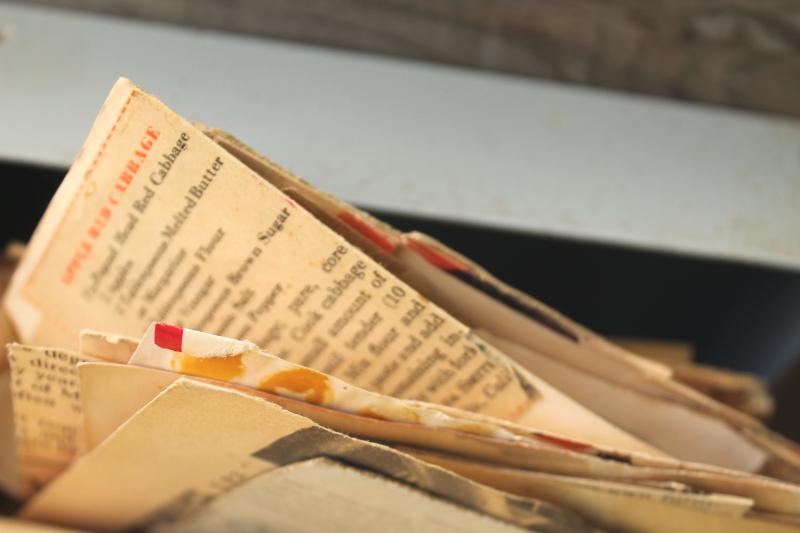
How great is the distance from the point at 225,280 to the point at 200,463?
0.12 metres

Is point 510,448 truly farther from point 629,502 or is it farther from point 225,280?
point 225,280

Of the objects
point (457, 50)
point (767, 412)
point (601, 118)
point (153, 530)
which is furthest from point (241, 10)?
point (767, 412)

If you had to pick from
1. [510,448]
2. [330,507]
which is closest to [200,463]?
[330,507]

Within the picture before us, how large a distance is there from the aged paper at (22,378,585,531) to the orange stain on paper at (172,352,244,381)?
16mm

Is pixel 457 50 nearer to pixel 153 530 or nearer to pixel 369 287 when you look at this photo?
pixel 369 287

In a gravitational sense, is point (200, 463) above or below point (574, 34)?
below

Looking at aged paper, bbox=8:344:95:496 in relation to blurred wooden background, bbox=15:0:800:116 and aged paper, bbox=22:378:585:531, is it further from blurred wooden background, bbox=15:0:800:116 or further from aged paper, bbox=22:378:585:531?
blurred wooden background, bbox=15:0:800:116

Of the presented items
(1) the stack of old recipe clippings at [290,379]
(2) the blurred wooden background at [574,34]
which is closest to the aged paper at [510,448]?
(1) the stack of old recipe clippings at [290,379]

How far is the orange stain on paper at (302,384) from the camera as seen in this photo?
408mm

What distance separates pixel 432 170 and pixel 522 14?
193 mm

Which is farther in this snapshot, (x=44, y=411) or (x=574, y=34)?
(x=574, y=34)

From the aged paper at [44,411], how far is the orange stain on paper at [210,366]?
0.07 m

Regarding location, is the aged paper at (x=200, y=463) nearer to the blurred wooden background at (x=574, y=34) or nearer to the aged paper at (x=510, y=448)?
the aged paper at (x=510, y=448)

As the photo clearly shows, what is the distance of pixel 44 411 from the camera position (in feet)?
1.60
